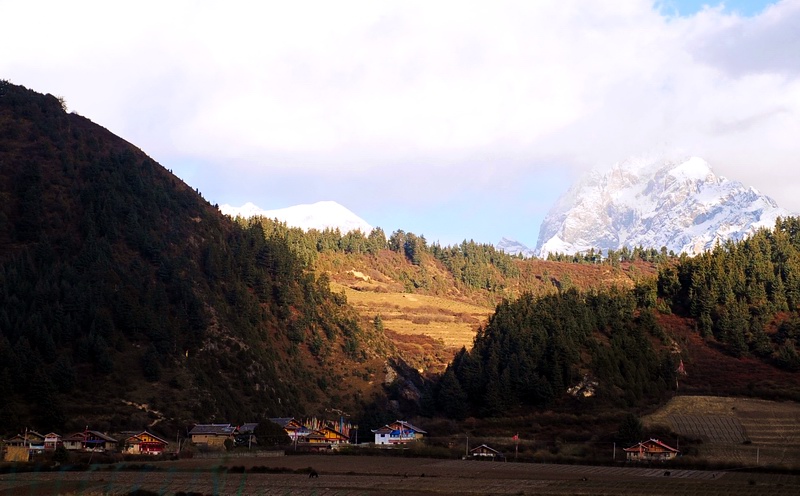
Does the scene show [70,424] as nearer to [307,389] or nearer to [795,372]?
[307,389]

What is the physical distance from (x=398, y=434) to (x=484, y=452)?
684 inches

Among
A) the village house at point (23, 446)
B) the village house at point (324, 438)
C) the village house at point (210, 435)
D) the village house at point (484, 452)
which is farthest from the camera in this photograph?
the village house at point (324, 438)

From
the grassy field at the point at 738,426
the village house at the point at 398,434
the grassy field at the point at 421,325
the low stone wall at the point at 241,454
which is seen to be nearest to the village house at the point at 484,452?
the village house at the point at 398,434

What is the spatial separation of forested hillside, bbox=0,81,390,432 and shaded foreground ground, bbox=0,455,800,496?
27.0 meters

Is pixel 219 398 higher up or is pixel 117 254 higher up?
pixel 117 254

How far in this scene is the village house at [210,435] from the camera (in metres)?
101

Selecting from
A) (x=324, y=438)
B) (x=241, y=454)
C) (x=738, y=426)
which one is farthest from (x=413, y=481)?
(x=738, y=426)

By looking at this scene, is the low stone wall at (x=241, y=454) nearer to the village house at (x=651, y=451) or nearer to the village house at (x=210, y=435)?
the village house at (x=210, y=435)

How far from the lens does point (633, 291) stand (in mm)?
150875

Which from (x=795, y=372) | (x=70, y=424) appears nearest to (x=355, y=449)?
(x=70, y=424)

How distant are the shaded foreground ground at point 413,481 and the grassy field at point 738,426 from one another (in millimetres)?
11405

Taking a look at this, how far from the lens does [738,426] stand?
97.6 meters

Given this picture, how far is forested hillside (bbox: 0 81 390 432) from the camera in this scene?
107m

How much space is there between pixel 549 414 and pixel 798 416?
2576 centimetres
